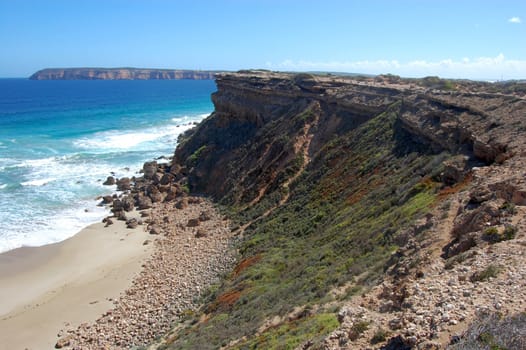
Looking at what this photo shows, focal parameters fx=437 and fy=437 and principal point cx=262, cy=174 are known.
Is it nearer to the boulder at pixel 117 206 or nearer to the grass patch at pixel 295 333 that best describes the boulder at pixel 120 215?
the boulder at pixel 117 206

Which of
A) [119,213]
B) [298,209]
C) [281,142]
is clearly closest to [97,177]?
[119,213]

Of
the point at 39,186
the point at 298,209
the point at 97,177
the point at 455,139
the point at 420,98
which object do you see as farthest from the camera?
the point at 97,177

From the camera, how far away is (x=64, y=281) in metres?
25.9

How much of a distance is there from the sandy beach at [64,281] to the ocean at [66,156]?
2208 millimetres

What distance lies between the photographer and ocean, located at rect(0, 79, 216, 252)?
35.1 metres

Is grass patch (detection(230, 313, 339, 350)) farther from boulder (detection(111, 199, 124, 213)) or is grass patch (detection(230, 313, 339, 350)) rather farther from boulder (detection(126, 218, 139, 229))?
boulder (detection(111, 199, 124, 213))

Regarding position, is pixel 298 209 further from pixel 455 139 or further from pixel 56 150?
pixel 56 150

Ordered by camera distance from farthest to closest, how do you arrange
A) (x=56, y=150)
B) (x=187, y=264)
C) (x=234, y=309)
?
(x=56, y=150)
(x=187, y=264)
(x=234, y=309)

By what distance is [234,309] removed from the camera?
17391 millimetres

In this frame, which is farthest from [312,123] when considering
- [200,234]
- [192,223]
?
[200,234]

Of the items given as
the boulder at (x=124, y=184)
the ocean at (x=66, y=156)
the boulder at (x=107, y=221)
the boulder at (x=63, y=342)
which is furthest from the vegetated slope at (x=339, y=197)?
the ocean at (x=66, y=156)

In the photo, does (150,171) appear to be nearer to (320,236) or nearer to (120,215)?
(120,215)

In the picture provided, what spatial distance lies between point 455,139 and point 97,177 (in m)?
38.5

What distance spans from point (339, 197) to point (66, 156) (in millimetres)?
45258
